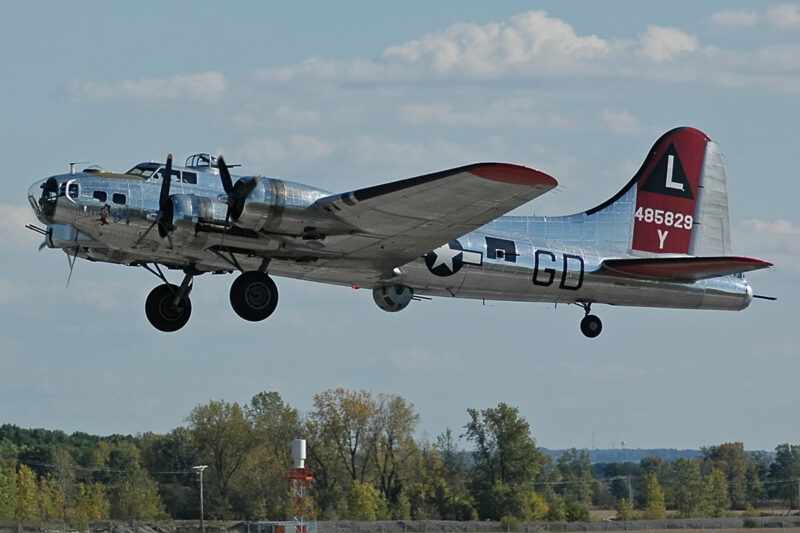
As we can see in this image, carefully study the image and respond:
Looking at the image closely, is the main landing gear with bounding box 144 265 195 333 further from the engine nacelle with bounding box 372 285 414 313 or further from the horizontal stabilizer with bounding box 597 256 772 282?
the horizontal stabilizer with bounding box 597 256 772 282

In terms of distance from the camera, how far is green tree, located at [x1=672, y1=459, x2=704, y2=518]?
53053 mm

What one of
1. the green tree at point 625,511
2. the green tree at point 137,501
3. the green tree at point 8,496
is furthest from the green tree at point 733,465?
the green tree at point 8,496

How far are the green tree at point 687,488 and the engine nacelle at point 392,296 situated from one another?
95.7 feet

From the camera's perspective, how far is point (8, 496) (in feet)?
177

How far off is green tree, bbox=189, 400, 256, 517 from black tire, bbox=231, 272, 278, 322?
25960mm

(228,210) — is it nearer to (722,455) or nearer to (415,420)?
(415,420)

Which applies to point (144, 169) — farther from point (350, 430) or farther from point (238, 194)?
point (350, 430)

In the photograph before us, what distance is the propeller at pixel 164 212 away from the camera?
2277cm

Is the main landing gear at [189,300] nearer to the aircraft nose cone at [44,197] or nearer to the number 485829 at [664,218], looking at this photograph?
the aircraft nose cone at [44,197]

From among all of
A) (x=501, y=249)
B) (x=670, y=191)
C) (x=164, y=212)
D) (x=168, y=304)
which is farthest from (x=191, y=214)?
(x=670, y=191)

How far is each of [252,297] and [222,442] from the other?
1092 inches

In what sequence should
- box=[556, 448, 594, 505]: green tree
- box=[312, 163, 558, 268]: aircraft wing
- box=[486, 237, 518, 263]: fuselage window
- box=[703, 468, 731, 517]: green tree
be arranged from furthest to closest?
box=[556, 448, 594, 505]: green tree, box=[703, 468, 731, 517]: green tree, box=[486, 237, 518, 263]: fuselage window, box=[312, 163, 558, 268]: aircraft wing

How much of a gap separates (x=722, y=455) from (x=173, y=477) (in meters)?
34.2

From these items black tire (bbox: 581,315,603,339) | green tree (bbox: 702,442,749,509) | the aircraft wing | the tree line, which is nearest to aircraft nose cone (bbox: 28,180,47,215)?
the aircraft wing
